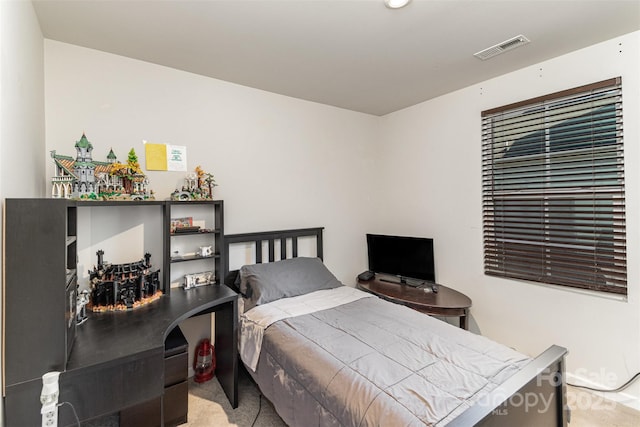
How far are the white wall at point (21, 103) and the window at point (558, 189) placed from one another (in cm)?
320

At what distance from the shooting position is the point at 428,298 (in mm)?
2686

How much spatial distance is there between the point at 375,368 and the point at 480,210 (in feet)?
6.58

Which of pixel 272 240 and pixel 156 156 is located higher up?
pixel 156 156

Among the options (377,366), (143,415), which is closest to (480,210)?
(377,366)

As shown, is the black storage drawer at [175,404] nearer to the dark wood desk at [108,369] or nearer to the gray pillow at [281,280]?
the dark wood desk at [108,369]

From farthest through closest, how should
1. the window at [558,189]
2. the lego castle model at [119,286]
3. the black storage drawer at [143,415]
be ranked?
the window at [558,189]
the lego castle model at [119,286]
the black storage drawer at [143,415]

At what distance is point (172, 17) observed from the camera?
176cm

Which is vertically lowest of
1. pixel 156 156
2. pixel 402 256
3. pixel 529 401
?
pixel 529 401

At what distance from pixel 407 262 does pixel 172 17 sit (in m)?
2.89

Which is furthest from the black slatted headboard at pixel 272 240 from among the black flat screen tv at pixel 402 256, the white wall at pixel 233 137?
the black flat screen tv at pixel 402 256

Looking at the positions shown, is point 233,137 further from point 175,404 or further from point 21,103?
point 175,404

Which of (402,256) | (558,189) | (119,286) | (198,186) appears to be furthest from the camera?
(402,256)

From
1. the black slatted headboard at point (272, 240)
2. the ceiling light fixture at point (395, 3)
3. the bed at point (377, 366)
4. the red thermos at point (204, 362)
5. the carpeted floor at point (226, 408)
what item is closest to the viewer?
the bed at point (377, 366)

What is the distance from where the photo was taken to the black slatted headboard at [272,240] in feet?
8.70
